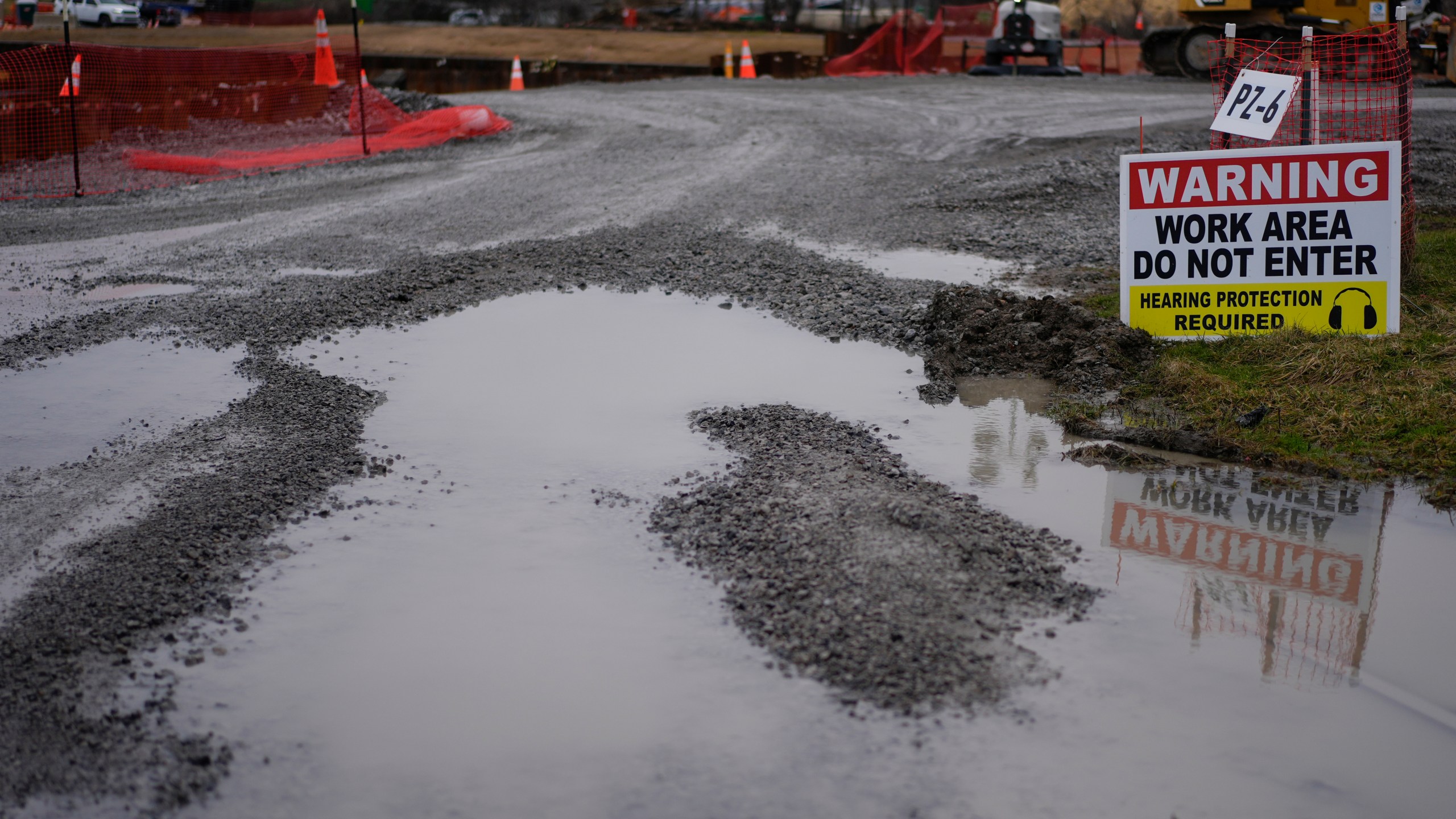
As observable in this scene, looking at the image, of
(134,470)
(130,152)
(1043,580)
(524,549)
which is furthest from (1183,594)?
(130,152)

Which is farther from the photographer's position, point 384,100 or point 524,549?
point 384,100

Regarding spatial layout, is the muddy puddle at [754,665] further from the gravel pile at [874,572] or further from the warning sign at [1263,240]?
the warning sign at [1263,240]

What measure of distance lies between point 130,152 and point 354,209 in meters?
5.41

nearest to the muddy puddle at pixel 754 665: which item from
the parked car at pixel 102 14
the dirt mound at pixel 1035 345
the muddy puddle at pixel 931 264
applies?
the dirt mound at pixel 1035 345

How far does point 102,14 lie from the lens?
42156 mm

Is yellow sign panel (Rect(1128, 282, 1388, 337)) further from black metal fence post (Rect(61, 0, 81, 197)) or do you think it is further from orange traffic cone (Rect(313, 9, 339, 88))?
orange traffic cone (Rect(313, 9, 339, 88))

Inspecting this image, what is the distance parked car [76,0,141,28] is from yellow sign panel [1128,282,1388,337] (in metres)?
44.8

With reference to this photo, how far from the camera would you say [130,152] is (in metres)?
15.7

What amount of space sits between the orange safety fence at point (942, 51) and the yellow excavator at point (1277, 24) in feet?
11.9

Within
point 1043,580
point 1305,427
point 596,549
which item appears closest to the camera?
point 1043,580

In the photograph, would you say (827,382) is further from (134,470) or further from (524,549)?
(134,470)

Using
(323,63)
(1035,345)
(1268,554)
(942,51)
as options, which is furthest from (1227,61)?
(942,51)

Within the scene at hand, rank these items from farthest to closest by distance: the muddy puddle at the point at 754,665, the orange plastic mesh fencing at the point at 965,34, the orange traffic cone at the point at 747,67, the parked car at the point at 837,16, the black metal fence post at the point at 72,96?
1. the parked car at the point at 837,16
2. the orange plastic mesh fencing at the point at 965,34
3. the orange traffic cone at the point at 747,67
4. the black metal fence post at the point at 72,96
5. the muddy puddle at the point at 754,665

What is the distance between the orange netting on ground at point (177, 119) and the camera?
15016mm
